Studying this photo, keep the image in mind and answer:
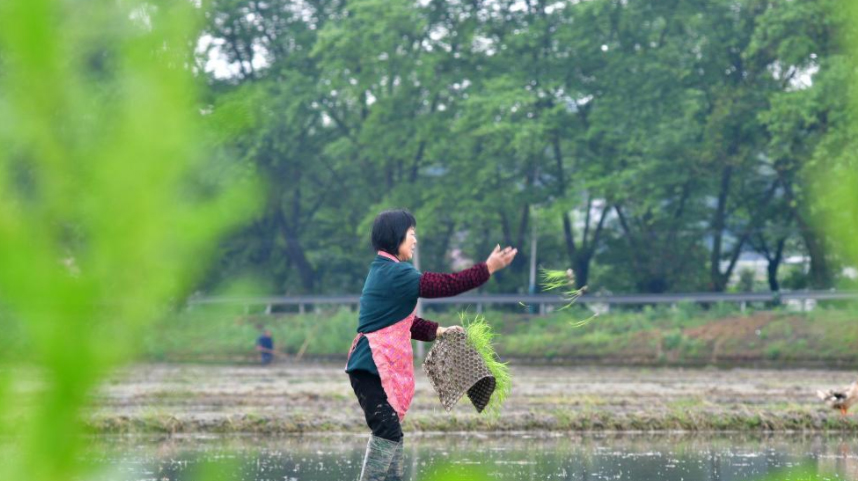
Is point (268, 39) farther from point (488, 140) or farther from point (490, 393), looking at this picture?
point (490, 393)

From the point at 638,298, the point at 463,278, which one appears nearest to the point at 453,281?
the point at 463,278

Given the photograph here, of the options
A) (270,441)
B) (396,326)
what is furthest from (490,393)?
(270,441)

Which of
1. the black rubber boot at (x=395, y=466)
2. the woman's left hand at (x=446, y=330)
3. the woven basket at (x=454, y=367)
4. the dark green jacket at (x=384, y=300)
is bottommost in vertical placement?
the black rubber boot at (x=395, y=466)

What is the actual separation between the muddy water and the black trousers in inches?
96.7

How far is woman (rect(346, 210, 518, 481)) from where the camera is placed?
6488 mm

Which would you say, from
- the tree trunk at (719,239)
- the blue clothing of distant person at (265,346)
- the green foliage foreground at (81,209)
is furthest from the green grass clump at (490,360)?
the tree trunk at (719,239)

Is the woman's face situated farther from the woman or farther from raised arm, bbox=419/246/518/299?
raised arm, bbox=419/246/518/299

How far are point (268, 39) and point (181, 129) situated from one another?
4711 centimetres

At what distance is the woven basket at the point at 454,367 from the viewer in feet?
21.7

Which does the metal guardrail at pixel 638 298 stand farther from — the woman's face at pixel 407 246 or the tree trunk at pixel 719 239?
the woman's face at pixel 407 246

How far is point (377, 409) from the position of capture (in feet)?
21.3

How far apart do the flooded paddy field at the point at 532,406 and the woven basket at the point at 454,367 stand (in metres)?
2.72

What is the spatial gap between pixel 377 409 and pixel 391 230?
0.86 m

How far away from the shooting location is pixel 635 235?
137 feet
